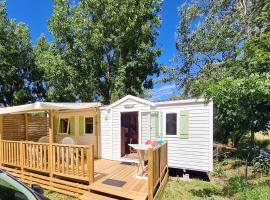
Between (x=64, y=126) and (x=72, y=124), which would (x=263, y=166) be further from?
(x=64, y=126)

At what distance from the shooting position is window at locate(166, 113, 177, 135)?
26.8ft

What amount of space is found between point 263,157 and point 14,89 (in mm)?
16810

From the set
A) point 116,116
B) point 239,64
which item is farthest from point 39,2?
point 239,64

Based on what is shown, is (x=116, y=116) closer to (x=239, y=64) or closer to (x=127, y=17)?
(x=239, y=64)

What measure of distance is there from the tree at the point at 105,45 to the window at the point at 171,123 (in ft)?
20.6

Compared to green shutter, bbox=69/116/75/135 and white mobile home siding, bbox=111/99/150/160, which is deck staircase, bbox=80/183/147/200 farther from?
green shutter, bbox=69/116/75/135

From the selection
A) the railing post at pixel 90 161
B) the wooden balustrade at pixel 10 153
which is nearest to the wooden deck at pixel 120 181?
the railing post at pixel 90 161

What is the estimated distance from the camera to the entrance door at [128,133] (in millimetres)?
9655

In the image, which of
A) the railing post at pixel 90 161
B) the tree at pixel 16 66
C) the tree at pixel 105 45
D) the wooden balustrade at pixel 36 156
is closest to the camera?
the railing post at pixel 90 161

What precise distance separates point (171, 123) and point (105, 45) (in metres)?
8.69

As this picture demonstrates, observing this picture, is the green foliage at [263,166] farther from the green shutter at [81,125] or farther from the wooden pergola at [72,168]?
the green shutter at [81,125]

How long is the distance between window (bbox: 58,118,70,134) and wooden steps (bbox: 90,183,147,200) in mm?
5635

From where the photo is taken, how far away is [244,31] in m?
13.5

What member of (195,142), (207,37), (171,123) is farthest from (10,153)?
(207,37)
